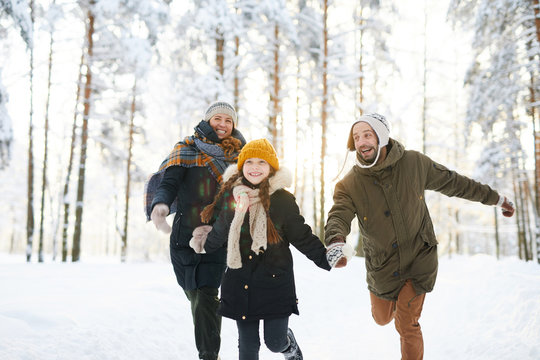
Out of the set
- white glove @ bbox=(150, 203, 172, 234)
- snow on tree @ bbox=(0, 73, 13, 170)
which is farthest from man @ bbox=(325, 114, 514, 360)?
snow on tree @ bbox=(0, 73, 13, 170)

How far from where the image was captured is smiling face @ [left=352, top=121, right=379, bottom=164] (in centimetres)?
357

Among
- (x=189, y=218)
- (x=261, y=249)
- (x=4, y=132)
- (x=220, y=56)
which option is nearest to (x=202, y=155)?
(x=189, y=218)

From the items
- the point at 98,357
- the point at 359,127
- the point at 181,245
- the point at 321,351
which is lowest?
the point at 321,351

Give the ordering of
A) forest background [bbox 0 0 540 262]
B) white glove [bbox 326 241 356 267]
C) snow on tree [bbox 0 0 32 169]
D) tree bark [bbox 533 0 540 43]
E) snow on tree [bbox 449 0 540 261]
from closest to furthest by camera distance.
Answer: white glove [bbox 326 241 356 267]
snow on tree [bbox 0 0 32 169]
tree bark [bbox 533 0 540 43]
snow on tree [bbox 449 0 540 261]
forest background [bbox 0 0 540 262]

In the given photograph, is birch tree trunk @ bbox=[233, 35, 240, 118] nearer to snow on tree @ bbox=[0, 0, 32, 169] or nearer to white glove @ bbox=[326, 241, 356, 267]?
snow on tree @ bbox=[0, 0, 32, 169]

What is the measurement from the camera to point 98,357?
3.79 metres

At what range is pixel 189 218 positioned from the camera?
142 inches

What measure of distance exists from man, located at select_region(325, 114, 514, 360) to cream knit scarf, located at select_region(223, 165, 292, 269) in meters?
0.58

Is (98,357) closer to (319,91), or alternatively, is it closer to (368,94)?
(319,91)

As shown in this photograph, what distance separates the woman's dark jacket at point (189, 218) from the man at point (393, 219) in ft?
3.88

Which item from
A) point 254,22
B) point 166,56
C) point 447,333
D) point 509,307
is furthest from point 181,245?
point 166,56

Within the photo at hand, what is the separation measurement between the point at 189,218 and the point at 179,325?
7.54 ft

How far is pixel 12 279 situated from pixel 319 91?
12719 mm

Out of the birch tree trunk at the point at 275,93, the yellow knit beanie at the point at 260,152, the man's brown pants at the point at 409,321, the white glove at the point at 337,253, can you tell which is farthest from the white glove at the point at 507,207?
the birch tree trunk at the point at 275,93
